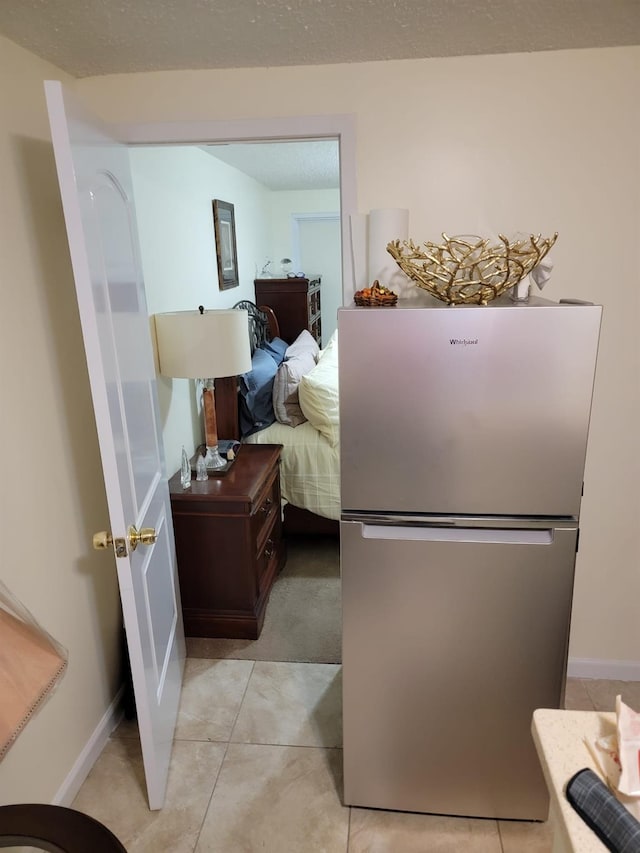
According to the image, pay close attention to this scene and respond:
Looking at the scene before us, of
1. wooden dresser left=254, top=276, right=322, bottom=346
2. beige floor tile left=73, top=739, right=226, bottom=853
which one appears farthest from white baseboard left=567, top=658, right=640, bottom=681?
wooden dresser left=254, top=276, right=322, bottom=346

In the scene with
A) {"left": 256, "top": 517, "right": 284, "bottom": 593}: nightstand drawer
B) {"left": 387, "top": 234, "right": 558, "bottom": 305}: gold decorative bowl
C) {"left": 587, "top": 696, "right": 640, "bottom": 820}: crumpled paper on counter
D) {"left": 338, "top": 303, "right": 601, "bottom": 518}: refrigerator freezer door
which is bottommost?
{"left": 256, "top": 517, "right": 284, "bottom": 593}: nightstand drawer

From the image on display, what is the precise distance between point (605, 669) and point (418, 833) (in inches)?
41.5

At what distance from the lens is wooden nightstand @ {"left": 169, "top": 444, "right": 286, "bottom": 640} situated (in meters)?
2.44

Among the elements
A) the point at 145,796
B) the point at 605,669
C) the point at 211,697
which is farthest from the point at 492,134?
the point at 145,796

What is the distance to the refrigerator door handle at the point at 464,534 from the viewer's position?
1.50 meters

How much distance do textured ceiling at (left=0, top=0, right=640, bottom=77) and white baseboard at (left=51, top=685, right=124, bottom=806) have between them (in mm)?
2119

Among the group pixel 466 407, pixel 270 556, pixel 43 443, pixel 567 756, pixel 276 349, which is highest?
pixel 466 407

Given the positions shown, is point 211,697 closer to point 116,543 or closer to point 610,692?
point 116,543

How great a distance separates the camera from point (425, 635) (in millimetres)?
1581

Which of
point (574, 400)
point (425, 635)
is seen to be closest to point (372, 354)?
point (574, 400)

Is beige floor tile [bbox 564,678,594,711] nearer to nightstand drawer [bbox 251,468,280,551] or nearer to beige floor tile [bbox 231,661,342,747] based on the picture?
beige floor tile [bbox 231,661,342,747]

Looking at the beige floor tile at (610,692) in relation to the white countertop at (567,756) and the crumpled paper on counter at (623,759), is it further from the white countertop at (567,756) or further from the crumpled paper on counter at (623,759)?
the crumpled paper on counter at (623,759)

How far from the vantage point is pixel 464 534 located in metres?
1.51

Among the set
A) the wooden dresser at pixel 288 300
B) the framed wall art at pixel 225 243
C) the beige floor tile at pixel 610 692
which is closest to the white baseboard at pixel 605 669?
the beige floor tile at pixel 610 692
